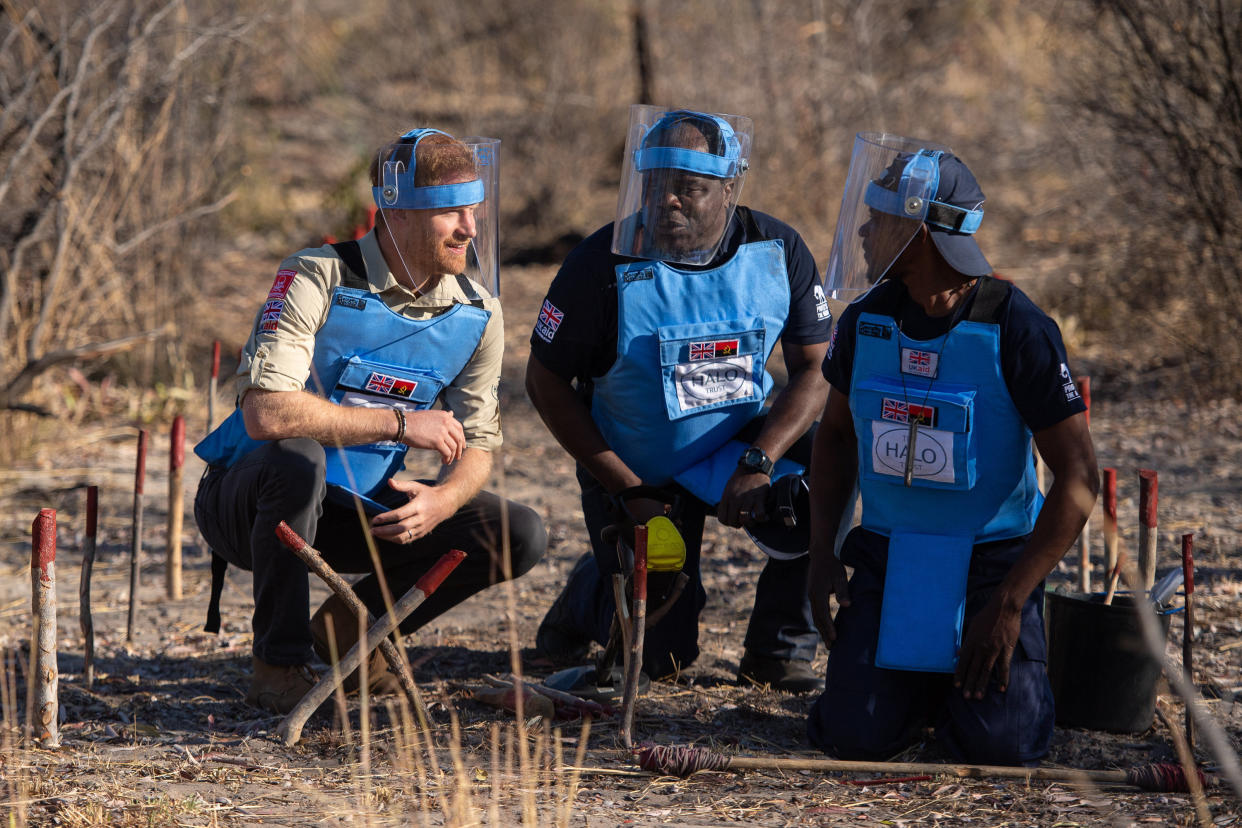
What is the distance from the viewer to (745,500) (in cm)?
408

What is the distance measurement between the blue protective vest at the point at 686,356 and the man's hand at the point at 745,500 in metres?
0.28

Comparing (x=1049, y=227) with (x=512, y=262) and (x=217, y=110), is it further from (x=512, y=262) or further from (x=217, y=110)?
(x=217, y=110)

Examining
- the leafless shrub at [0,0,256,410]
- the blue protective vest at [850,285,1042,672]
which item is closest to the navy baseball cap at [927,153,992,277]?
the blue protective vest at [850,285,1042,672]

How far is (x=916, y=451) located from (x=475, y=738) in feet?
4.86

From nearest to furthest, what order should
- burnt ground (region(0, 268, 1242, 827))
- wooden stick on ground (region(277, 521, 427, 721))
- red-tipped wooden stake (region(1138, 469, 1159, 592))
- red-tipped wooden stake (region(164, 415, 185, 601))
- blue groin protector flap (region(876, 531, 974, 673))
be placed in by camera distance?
burnt ground (region(0, 268, 1242, 827)) → wooden stick on ground (region(277, 521, 427, 721)) → blue groin protector flap (region(876, 531, 974, 673)) → red-tipped wooden stake (region(1138, 469, 1159, 592)) → red-tipped wooden stake (region(164, 415, 185, 601))

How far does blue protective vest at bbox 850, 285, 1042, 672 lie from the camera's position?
3.62m

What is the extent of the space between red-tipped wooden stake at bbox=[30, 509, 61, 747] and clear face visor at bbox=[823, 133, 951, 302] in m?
2.23

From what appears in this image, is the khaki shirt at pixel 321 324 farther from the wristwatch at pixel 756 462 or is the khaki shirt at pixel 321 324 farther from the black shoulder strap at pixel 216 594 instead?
the wristwatch at pixel 756 462

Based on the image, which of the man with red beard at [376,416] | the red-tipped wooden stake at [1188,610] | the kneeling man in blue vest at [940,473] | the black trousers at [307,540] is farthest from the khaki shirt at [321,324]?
the red-tipped wooden stake at [1188,610]

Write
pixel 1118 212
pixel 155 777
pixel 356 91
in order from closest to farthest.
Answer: pixel 155 777 → pixel 1118 212 → pixel 356 91

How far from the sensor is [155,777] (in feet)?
11.3

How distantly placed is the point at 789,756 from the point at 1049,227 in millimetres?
9333

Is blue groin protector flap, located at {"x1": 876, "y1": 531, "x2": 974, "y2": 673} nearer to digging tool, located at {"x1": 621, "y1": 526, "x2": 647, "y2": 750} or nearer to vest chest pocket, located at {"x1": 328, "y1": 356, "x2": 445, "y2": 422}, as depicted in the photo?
digging tool, located at {"x1": 621, "y1": 526, "x2": 647, "y2": 750}

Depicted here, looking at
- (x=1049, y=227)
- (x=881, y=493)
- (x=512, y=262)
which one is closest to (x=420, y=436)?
(x=881, y=493)
